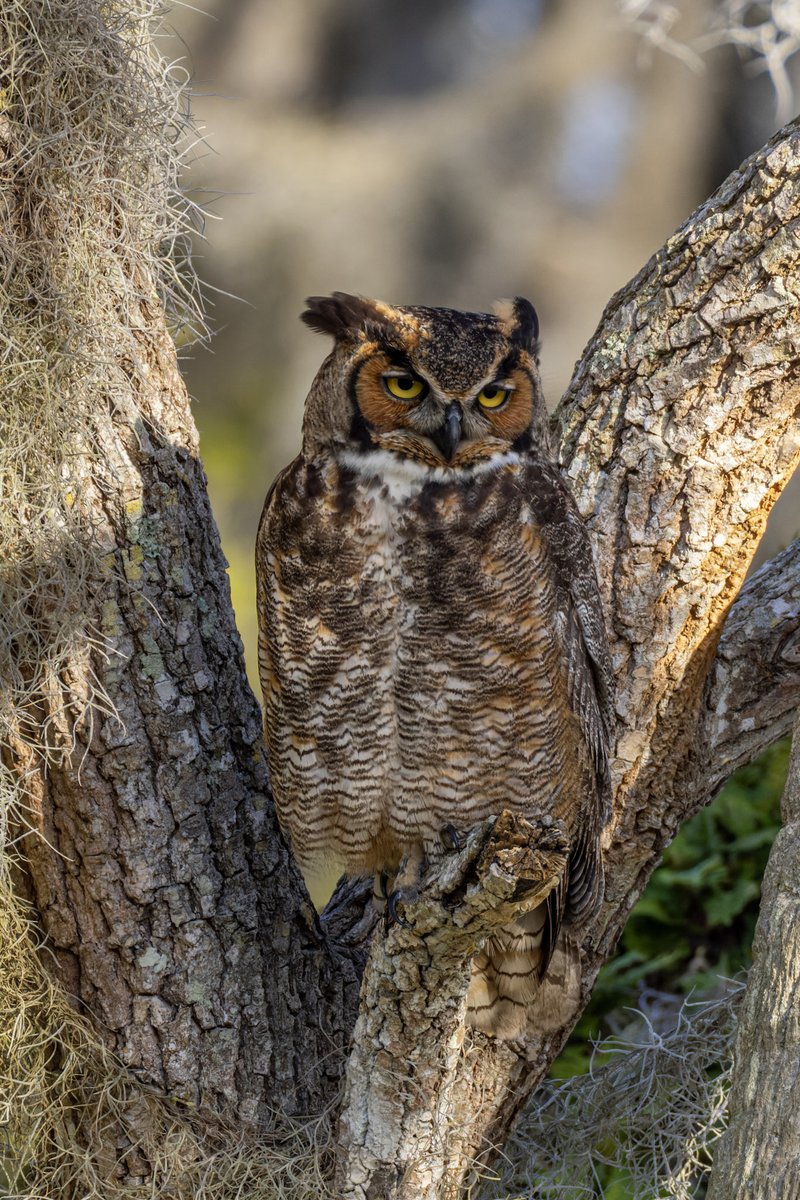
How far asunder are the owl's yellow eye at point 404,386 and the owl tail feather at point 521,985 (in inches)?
40.0

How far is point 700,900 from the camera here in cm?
348

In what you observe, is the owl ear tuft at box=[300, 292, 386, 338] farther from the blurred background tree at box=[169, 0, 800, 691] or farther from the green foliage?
the blurred background tree at box=[169, 0, 800, 691]

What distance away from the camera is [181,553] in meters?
2.27

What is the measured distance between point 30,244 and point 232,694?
0.85 metres

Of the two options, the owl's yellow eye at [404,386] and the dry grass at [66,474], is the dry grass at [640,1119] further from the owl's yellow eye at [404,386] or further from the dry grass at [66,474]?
the owl's yellow eye at [404,386]

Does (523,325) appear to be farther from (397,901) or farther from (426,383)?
(397,901)

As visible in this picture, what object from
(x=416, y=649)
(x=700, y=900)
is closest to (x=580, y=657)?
(x=416, y=649)

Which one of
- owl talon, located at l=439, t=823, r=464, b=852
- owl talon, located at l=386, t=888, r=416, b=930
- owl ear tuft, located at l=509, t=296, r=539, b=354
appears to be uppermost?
owl ear tuft, located at l=509, t=296, r=539, b=354

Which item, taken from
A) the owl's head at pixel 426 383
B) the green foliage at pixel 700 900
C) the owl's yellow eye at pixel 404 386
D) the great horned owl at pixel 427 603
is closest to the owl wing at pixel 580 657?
the great horned owl at pixel 427 603

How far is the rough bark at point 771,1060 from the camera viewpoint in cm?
185

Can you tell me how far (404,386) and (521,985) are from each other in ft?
3.76

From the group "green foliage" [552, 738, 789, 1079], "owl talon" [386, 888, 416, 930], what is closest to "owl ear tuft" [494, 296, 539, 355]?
"owl talon" [386, 888, 416, 930]

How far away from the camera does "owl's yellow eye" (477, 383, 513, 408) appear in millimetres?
2238

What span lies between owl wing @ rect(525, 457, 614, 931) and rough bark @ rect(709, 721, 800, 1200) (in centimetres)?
40
